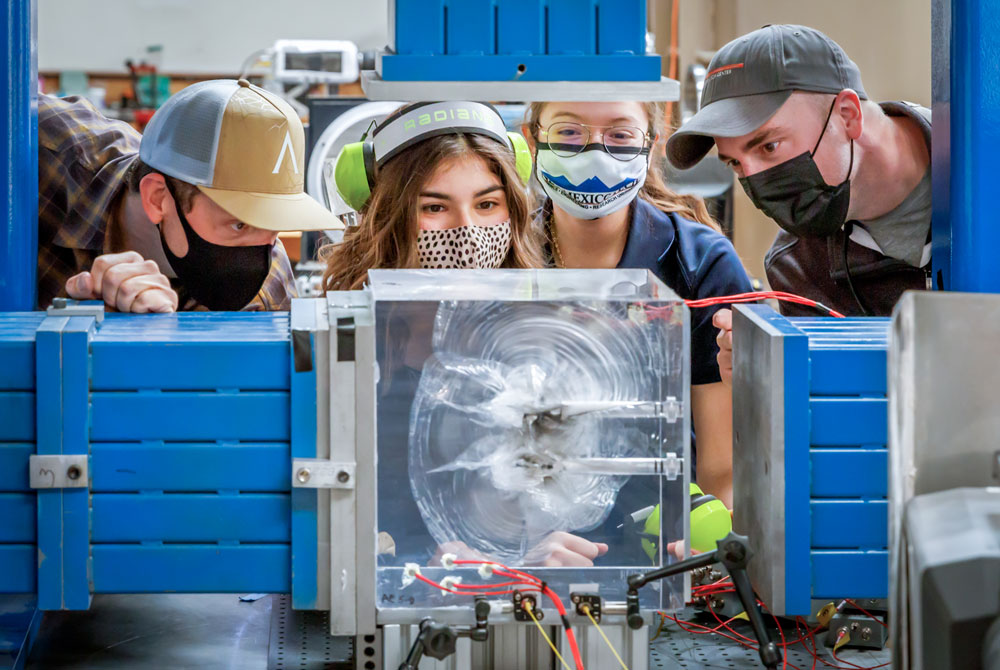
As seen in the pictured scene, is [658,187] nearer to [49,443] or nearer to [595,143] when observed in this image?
[595,143]

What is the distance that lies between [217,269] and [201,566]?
807mm

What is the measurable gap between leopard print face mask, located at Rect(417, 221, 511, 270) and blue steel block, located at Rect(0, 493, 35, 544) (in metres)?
0.75

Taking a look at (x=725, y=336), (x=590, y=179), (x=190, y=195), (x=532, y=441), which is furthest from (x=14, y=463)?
(x=590, y=179)

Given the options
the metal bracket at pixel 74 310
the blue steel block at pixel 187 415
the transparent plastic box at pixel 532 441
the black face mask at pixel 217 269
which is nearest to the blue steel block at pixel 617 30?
the transparent plastic box at pixel 532 441

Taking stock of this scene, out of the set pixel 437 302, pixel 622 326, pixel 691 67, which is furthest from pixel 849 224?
pixel 691 67

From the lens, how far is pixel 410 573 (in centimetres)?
112

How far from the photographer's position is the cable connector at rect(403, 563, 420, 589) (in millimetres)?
1118

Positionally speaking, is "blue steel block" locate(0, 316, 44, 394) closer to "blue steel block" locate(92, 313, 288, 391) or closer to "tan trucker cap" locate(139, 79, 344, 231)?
"blue steel block" locate(92, 313, 288, 391)

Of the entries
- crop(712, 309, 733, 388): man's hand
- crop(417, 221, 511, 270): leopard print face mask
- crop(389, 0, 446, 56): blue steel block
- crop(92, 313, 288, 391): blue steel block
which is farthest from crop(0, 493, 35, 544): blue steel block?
crop(712, 309, 733, 388): man's hand

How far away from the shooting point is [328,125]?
127 inches

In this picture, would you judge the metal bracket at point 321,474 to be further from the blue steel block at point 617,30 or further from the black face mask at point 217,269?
the black face mask at point 217,269

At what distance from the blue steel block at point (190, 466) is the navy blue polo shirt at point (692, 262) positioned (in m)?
0.96

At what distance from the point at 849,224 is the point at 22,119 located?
1382 mm

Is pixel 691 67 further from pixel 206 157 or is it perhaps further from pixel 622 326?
pixel 622 326
